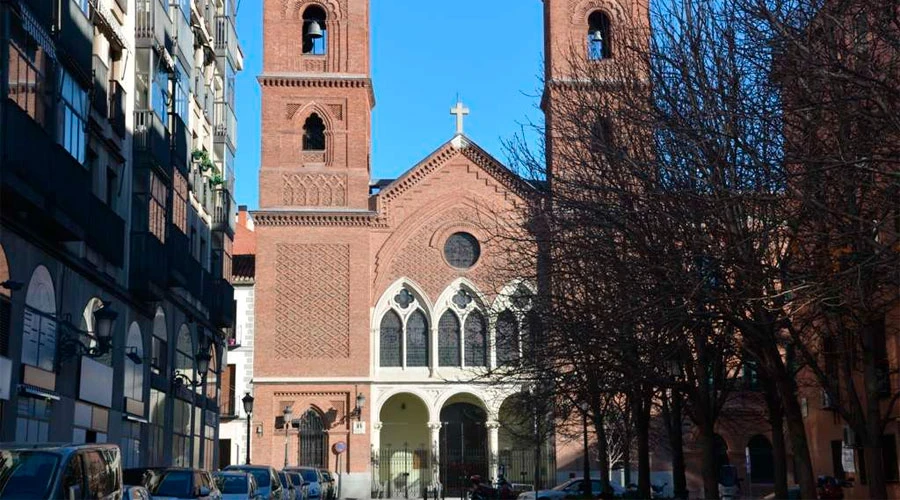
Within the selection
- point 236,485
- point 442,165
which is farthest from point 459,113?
point 236,485

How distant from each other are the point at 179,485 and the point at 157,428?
13.5 m

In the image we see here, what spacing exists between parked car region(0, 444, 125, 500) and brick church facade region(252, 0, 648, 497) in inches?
1464

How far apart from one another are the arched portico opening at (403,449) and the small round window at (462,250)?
597cm

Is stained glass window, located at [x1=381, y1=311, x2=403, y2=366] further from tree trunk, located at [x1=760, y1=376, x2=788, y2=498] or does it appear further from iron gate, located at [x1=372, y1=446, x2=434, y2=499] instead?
tree trunk, located at [x1=760, y1=376, x2=788, y2=498]

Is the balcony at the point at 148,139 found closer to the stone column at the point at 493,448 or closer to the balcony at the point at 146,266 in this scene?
the balcony at the point at 146,266

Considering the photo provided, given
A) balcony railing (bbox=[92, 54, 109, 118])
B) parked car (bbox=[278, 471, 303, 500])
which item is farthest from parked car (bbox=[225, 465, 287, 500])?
balcony railing (bbox=[92, 54, 109, 118])

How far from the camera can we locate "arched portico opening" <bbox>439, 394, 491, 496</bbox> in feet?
168

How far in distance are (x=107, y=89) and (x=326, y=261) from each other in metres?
26.1

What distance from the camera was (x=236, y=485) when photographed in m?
21.5

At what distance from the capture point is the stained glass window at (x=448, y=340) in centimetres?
5134

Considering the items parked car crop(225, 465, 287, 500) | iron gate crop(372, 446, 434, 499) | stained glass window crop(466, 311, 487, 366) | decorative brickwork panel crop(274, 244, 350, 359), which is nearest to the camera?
parked car crop(225, 465, 287, 500)

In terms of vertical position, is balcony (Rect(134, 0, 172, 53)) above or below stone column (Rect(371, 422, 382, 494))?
above

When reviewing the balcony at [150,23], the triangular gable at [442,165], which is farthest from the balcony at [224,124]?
the triangular gable at [442,165]

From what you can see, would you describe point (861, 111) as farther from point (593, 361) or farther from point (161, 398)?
point (161, 398)
